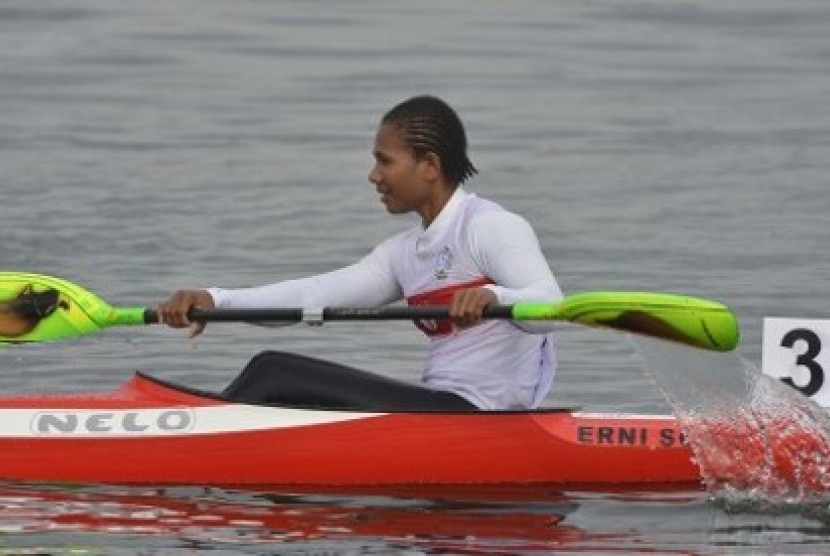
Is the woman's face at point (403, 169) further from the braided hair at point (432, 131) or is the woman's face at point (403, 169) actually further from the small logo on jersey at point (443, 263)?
the small logo on jersey at point (443, 263)

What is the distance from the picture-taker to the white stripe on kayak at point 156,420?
1245cm

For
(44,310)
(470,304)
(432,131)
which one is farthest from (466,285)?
(44,310)

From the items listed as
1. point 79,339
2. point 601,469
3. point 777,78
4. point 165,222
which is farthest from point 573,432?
point 777,78

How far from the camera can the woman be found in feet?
40.8

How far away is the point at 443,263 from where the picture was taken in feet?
40.9

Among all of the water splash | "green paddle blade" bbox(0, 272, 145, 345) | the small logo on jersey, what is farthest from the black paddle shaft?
the water splash

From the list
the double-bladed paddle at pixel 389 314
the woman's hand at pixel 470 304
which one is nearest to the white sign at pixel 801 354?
the double-bladed paddle at pixel 389 314

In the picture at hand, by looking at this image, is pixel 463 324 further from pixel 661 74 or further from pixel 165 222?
pixel 661 74

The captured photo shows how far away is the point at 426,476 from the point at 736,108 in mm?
11252

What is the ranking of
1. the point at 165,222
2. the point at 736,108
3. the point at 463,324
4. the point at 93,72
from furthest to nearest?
the point at 93,72, the point at 736,108, the point at 165,222, the point at 463,324

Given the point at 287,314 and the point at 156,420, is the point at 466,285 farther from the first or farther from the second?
the point at 156,420

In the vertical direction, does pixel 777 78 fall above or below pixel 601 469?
above

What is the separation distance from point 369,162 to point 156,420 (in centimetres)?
878

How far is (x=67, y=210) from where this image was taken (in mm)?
19719
